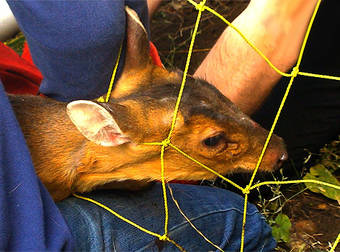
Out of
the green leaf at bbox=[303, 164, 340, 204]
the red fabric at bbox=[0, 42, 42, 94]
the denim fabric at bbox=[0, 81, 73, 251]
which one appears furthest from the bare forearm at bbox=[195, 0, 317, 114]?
the denim fabric at bbox=[0, 81, 73, 251]

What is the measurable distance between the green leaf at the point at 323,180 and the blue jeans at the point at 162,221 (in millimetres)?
437

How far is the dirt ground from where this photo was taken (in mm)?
2316

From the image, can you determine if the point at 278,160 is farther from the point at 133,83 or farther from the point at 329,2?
the point at 329,2

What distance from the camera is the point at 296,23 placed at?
2.38 metres

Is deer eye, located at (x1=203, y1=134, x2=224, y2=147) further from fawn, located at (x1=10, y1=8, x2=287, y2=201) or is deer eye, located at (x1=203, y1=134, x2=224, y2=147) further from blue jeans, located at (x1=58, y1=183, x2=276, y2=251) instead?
blue jeans, located at (x1=58, y1=183, x2=276, y2=251)

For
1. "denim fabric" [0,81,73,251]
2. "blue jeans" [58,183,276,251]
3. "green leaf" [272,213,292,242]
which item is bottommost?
"green leaf" [272,213,292,242]

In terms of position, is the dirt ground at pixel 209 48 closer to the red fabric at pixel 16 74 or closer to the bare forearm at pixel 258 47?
the bare forearm at pixel 258 47

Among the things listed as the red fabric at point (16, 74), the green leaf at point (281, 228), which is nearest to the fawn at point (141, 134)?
the red fabric at point (16, 74)

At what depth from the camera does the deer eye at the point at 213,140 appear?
6.07 ft

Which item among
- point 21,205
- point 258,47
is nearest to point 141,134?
point 21,205

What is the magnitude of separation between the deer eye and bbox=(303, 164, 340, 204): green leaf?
0.76m

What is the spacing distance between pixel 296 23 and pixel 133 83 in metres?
0.90

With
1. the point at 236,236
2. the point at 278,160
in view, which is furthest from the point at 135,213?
the point at 278,160

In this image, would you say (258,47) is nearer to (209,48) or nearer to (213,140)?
(213,140)
